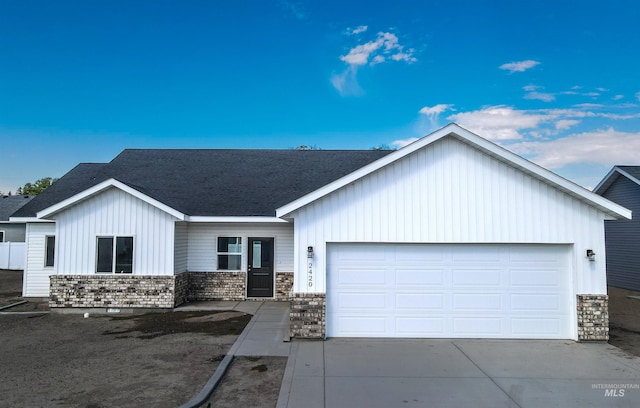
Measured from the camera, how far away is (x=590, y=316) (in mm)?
8664

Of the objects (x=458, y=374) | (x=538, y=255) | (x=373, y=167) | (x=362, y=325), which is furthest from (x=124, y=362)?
(x=538, y=255)

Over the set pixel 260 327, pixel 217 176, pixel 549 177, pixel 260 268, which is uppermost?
pixel 217 176

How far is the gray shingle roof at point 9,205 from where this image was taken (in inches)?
1050

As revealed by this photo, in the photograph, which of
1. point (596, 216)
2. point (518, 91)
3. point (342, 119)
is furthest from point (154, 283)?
point (342, 119)

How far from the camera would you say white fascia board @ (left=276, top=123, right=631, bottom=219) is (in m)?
8.52

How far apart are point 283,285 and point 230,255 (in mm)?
2160

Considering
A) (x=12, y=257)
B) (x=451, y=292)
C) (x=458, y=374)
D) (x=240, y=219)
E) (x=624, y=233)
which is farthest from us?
(x=12, y=257)

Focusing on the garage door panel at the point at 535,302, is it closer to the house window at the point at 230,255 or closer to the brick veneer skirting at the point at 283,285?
the brick veneer skirting at the point at 283,285

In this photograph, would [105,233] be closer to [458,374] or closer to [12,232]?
[458,374]

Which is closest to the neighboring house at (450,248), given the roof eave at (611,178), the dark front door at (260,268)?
the dark front door at (260,268)

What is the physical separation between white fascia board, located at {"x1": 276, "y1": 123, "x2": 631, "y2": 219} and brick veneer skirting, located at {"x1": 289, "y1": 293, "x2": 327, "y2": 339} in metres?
2.01

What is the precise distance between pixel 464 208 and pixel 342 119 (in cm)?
2156

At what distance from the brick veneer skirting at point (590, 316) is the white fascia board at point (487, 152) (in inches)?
74.4

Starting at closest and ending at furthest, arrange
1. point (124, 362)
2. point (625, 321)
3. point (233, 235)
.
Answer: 1. point (124, 362)
2. point (625, 321)
3. point (233, 235)
